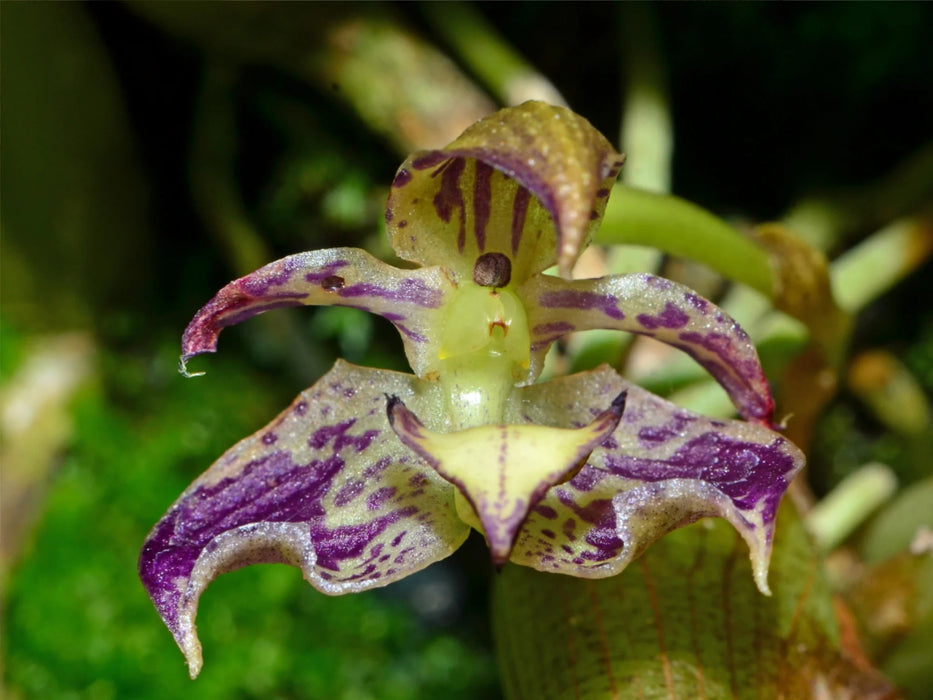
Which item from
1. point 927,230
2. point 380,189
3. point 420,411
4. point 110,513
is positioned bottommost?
point 110,513

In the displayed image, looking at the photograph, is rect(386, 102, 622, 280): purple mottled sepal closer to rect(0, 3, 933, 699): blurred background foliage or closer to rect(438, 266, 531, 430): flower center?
rect(438, 266, 531, 430): flower center

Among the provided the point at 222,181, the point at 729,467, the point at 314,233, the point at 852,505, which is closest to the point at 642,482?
the point at 729,467

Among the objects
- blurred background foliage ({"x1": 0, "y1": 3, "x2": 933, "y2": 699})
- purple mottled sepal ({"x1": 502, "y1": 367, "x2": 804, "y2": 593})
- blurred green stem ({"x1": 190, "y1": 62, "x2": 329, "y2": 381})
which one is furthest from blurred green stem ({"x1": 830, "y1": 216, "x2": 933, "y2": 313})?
blurred green stem ({"x1": 190, "y1": 62, "x2": 329, "y2": 381})

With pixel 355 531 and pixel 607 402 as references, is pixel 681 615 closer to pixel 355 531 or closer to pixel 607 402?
pixel 607 402

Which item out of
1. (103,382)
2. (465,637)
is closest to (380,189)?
(103,382)

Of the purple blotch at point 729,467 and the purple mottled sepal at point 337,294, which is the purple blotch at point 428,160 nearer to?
the purple mottled sepal at point 337,294

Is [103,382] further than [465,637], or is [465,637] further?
[103,382]
